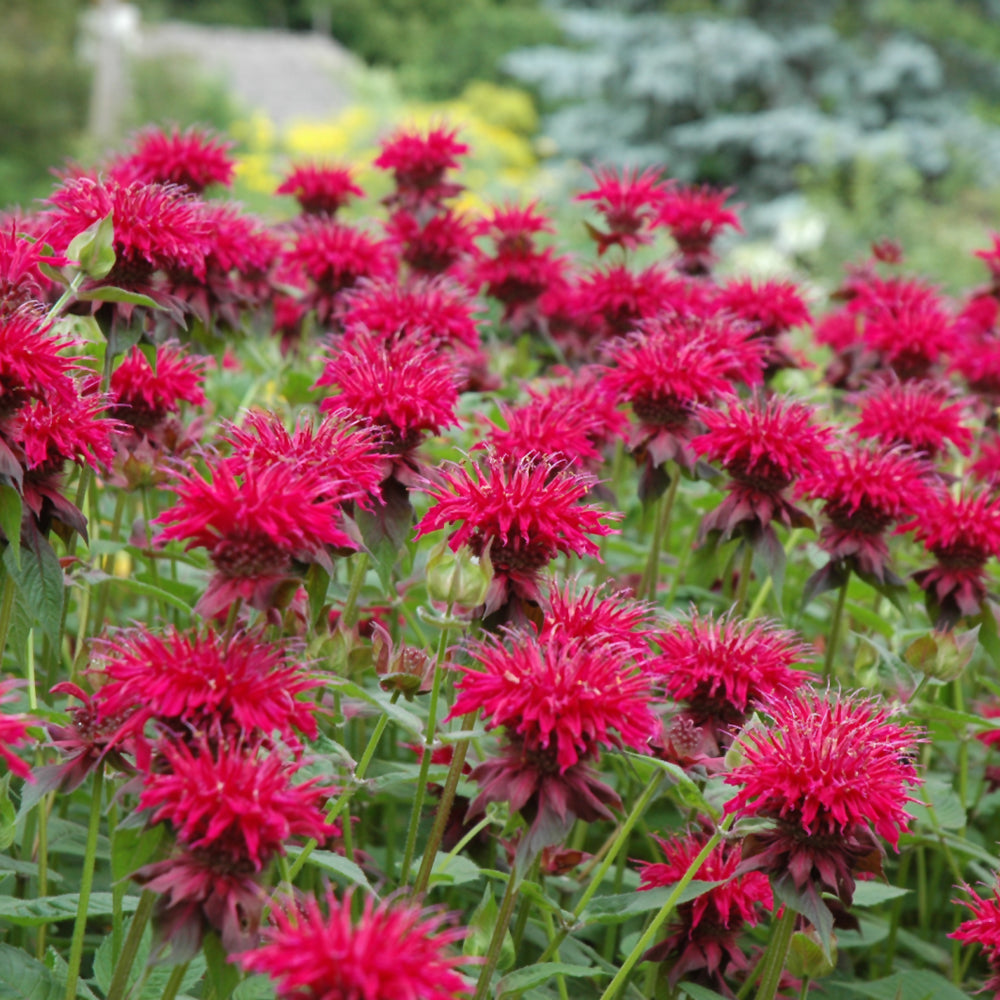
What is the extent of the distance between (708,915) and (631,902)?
0.21 m

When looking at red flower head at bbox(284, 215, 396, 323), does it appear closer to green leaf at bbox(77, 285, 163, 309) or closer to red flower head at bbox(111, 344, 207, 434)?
Result: red flower head at bbox(111, 344, 207, 434)

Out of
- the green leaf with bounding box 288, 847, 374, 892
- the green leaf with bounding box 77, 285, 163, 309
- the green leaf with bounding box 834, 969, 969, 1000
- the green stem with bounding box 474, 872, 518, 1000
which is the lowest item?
the green leaf with bounding box 834, 969, 969, 1000

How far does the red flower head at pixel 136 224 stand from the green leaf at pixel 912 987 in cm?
159

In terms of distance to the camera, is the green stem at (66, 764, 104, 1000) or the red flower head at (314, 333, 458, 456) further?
the red flower head at (314, 333, 458, 456)

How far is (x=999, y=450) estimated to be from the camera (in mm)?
2855

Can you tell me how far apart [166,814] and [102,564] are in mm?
1179

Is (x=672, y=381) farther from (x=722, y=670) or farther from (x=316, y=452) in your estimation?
(x=316, y=452)

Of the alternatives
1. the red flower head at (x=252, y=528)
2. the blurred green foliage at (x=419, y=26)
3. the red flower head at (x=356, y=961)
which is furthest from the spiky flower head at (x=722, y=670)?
the blurred green foliage at (x=419, y=26)

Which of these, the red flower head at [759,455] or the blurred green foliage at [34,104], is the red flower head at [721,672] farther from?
the blurred green foliage at [34,104]

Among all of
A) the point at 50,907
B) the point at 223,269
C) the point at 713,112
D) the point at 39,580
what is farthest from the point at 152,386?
the point at 713,112

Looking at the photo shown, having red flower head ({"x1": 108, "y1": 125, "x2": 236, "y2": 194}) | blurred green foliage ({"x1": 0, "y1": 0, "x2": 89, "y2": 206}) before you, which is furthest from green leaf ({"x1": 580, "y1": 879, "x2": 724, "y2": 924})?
blurred green foliage ({"x1": 0, "y1": 0, "x2": 89, "y2": 206})

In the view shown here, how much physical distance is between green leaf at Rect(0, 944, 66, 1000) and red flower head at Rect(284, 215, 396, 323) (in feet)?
5.09

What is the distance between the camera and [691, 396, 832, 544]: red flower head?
7.05 ft

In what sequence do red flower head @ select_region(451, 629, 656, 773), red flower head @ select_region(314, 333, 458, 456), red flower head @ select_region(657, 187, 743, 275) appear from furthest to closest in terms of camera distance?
red flower head @ select_region(657, 187, 743, 275) → red flower head @ select_region(314, 333, 458, 456) → red flower head @ select_region(451, 629, 656, 773)
